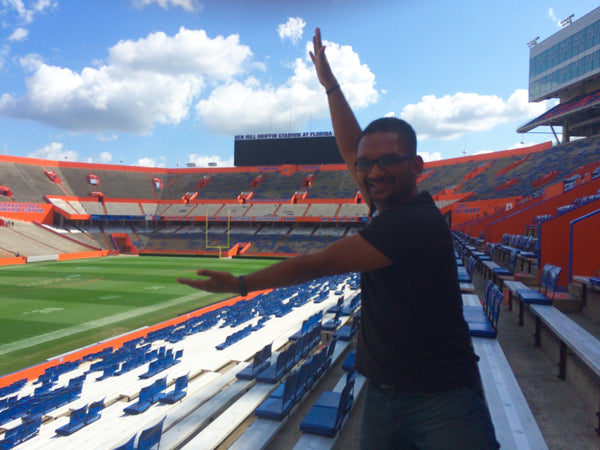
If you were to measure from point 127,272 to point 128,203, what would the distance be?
2428 cm

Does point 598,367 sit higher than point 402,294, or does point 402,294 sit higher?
point 402,294

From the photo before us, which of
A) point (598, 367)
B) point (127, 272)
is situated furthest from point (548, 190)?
point (127, 272)

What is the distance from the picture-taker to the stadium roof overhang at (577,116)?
3847cm

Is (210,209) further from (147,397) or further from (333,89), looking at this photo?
(333,89)

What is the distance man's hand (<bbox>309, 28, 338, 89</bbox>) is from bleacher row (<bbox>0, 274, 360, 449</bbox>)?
3.78m

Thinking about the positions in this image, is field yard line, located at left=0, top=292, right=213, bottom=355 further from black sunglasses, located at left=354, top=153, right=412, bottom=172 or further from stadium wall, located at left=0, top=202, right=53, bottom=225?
stadium wall, located at left=0, top=202, right=53, bottom=225

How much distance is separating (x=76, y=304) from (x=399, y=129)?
2199cm

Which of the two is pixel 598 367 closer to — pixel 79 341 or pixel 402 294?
pixel 402 294

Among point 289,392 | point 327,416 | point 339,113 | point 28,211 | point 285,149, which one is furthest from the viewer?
point 285,149

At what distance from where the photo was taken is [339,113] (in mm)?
2375

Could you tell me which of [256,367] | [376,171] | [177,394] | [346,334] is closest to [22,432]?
[177,394]

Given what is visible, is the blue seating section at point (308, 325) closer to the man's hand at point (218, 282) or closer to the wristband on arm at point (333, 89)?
the wristband on arm at point (333, 89)

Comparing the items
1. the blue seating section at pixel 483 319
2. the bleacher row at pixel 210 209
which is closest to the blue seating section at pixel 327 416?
the blue seating section at pixel 483 319

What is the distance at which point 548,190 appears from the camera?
23.4 m
